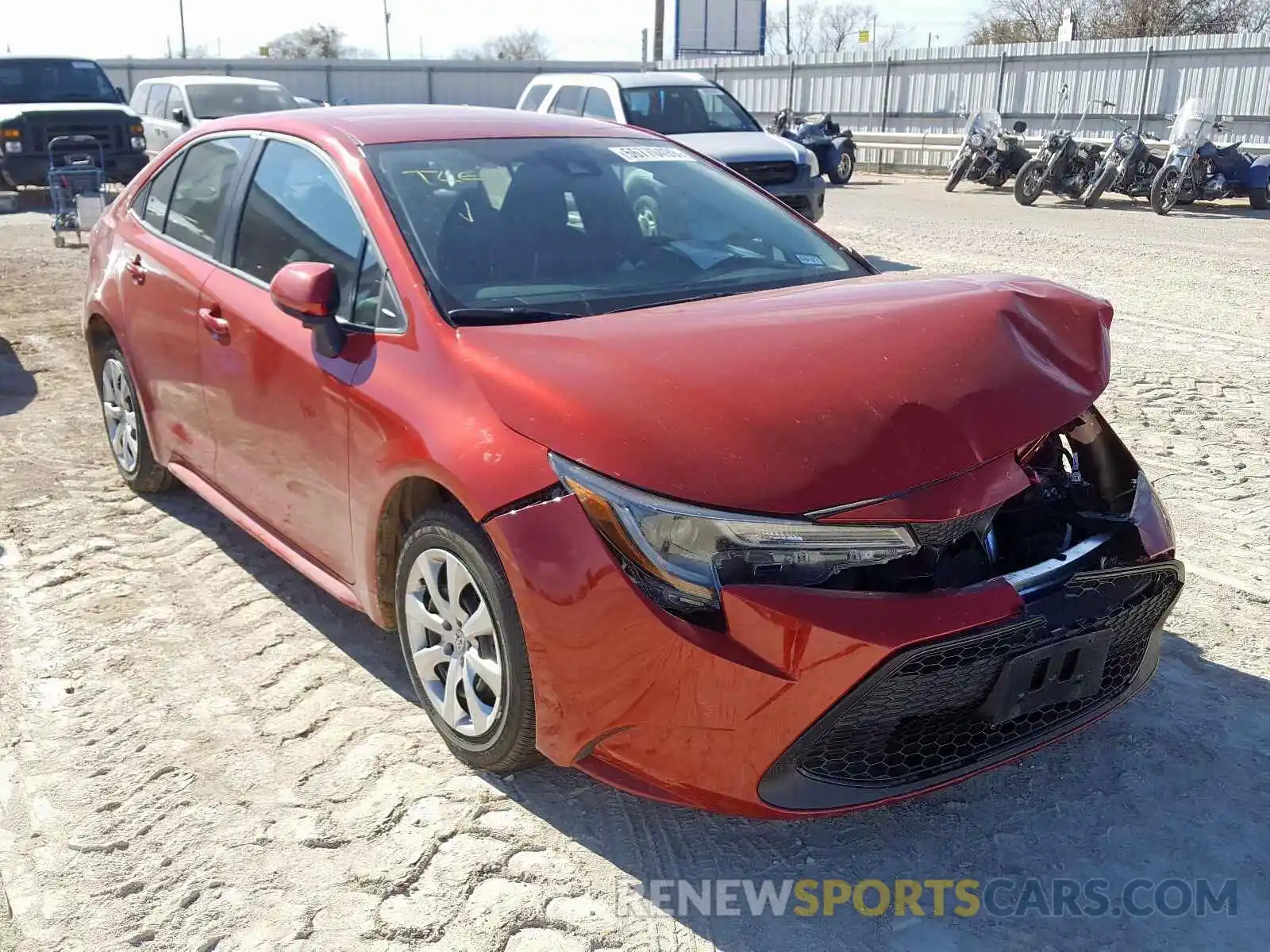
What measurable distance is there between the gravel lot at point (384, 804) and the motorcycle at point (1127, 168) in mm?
13243

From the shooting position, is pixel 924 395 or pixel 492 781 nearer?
pixel 924 395

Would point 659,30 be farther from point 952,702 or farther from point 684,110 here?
point 952,702

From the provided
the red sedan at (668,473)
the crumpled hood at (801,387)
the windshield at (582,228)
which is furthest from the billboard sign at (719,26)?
the crumpled hood at (801,387)

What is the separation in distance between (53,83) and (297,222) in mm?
16307

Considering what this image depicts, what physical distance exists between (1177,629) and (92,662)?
349cm

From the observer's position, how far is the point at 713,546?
7.97ft

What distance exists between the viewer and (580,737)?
8.49ft

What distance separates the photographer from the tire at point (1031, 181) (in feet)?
55.7

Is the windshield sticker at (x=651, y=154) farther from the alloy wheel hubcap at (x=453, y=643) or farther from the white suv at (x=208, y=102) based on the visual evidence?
the white suv at (x=208, y=102)

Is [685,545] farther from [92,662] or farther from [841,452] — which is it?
[92,662]

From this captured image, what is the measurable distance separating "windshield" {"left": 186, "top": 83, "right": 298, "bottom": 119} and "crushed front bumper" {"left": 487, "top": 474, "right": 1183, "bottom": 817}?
15.2m

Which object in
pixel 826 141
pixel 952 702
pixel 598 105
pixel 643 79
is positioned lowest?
pixel 952 702

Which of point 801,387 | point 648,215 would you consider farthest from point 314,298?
point 801,387

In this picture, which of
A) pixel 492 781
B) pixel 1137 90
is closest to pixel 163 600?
pixel 492 781
